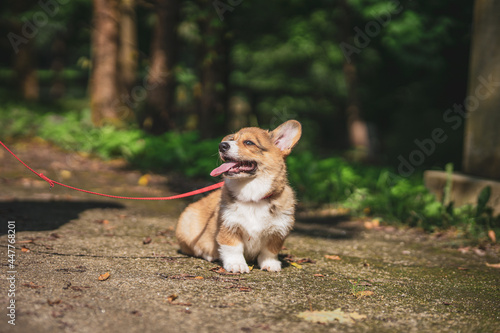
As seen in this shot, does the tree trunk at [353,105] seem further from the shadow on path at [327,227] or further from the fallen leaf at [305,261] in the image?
the fallen leaf at [305,261]

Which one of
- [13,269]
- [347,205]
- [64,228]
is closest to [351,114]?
[347,205]

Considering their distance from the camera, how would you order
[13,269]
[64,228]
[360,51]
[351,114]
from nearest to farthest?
[13,269] < [64,228] < [351,114] < [360,51]

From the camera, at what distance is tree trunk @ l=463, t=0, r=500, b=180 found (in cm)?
650

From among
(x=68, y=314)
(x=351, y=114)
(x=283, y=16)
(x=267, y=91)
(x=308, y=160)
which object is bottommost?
(x=68, y=314)

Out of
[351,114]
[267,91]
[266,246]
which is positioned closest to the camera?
[266,246]

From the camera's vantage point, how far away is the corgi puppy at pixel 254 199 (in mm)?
3781

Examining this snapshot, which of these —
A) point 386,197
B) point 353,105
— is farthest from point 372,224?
point 353,105

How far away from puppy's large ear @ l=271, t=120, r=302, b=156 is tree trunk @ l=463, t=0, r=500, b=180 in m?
3.91

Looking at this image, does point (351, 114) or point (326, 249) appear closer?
point (326, 249)

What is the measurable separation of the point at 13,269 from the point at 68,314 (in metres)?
1.06

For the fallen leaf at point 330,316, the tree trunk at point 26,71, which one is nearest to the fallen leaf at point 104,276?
the fallen leaf at point 330,316

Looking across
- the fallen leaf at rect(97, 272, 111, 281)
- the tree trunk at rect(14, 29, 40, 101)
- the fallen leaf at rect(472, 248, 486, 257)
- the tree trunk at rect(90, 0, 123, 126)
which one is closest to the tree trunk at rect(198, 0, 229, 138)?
the tree trunk at rect(90, 0, 123, 126)

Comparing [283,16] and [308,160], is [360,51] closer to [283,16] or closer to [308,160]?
[283,16]

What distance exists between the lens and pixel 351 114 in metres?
15.9
